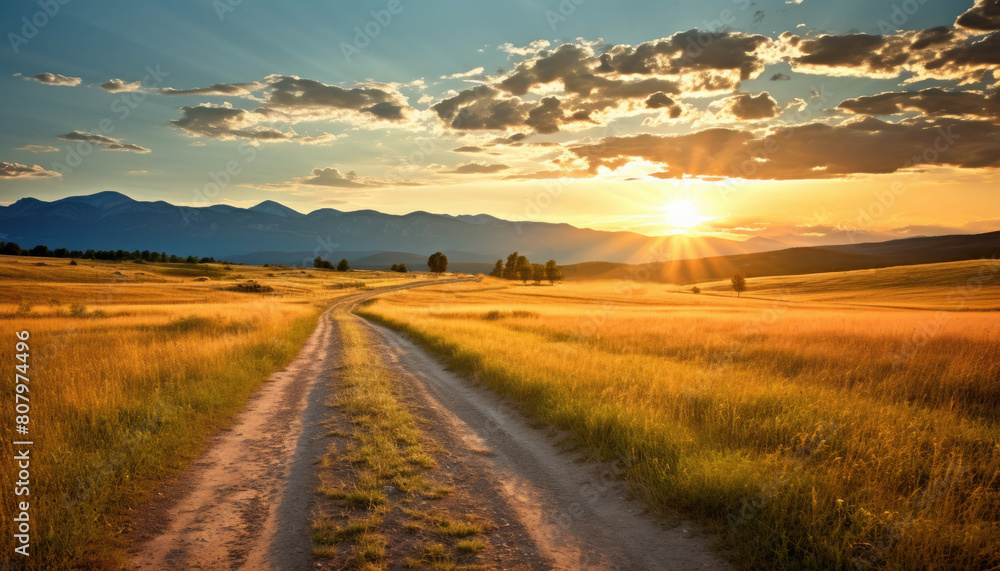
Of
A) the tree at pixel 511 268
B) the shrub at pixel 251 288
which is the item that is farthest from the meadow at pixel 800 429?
the tree at pixel 511 268

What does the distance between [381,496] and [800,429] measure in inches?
279

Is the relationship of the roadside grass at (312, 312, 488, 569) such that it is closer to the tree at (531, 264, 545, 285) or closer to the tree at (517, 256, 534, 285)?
the tree at (517, 256, 534, 285)

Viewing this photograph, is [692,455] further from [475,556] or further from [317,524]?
[317,524]

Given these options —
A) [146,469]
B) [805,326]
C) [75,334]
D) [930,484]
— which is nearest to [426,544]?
[146,469]

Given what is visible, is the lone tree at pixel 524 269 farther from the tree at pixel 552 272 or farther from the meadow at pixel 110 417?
the meadow at pixel 110 417

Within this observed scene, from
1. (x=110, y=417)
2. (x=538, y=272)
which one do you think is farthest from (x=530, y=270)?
(x=110, y=417)

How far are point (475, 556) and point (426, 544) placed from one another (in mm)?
593

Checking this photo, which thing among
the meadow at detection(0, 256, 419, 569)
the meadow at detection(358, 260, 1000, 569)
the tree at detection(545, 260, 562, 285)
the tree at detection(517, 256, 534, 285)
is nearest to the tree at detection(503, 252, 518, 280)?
the tree at detection(517, 256, 534, 285)

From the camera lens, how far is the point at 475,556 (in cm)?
480

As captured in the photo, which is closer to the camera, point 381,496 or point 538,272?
point 381,496

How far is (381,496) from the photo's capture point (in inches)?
237

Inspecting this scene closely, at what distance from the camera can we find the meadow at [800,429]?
4.76 metres

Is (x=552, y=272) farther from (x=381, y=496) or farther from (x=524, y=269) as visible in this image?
(x=381, y=496)

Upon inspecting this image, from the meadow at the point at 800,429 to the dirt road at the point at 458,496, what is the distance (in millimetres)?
586
